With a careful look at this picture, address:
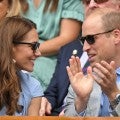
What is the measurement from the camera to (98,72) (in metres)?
3.70

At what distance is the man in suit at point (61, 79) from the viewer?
484 cm

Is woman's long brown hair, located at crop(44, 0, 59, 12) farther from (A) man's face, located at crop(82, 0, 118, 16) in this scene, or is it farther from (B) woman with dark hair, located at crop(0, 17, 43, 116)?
(B) woman with dark hair, located at crop(0, 17, 43, 116)

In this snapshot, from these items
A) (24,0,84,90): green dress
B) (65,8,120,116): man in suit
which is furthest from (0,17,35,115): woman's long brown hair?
(24,0,84,90): green dress

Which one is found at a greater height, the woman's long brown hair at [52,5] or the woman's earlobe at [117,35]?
the woman's long brown hair at [52,5]

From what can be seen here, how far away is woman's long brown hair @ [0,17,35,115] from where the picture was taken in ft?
13.7

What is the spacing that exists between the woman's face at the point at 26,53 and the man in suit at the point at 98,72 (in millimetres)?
413

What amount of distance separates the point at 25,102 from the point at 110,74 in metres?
0.94

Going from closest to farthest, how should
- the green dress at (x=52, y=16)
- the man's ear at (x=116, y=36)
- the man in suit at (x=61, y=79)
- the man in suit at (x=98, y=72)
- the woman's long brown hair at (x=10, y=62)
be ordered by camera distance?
the man in suit at (x=98, y=72) < the woman's long brown hair at (x=10, y=62) < the man's ear at (x=116, y=36) < the man in suit at (x=61, y=79) < the green dress at (x=52, y=16)

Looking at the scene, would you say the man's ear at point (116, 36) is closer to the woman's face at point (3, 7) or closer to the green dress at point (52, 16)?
the green dress at point (52, 16)

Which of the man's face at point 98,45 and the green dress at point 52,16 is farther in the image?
the green dress at point 52,16

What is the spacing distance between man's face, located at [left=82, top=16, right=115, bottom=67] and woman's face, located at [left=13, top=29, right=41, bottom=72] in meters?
0.44

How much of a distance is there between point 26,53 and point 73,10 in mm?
1250

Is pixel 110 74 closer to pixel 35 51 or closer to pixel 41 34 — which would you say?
pixel 35 51

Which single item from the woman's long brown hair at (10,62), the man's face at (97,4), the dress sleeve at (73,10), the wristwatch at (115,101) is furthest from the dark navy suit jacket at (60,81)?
the wristwatch at (115,101)
